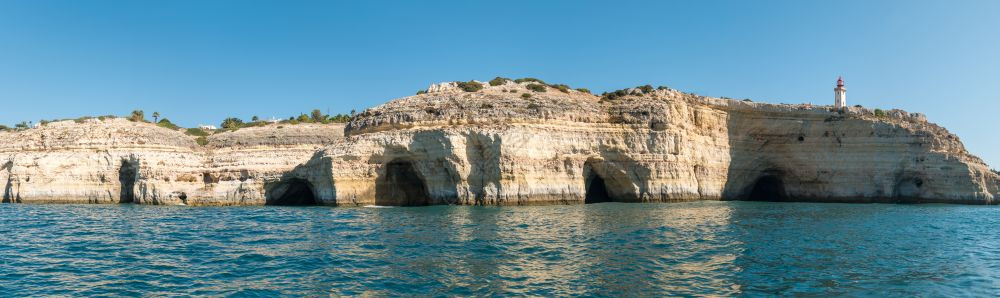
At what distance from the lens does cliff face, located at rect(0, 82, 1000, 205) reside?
3697 cm

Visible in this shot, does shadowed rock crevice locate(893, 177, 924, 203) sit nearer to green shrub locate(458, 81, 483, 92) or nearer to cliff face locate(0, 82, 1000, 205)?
cliff face locate(0, 82, 1000, 205)

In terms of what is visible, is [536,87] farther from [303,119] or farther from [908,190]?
[303,119]

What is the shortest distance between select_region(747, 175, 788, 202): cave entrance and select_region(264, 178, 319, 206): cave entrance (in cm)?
3383

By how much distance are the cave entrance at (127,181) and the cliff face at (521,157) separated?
0.35 feet

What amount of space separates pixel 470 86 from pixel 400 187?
9.51 m

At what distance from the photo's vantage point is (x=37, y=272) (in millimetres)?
Result: 13992

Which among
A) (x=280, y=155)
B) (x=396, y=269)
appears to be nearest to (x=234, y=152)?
(x=280, y=155)

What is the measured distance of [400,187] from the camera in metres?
40.2

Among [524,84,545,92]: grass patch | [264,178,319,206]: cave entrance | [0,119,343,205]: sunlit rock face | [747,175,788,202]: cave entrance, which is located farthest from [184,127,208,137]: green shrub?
[747,175,788,202]: cave entrance

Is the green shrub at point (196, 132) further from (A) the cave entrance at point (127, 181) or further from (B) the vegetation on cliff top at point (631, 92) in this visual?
(B) the vegetation on cliff top at point (631, 92)

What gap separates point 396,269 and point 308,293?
271 cm

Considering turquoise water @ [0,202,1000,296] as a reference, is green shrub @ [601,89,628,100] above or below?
above

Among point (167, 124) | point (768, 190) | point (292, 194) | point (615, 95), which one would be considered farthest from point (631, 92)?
point (167, 124)

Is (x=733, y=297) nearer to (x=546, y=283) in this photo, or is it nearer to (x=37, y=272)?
(x=546, y=283)
